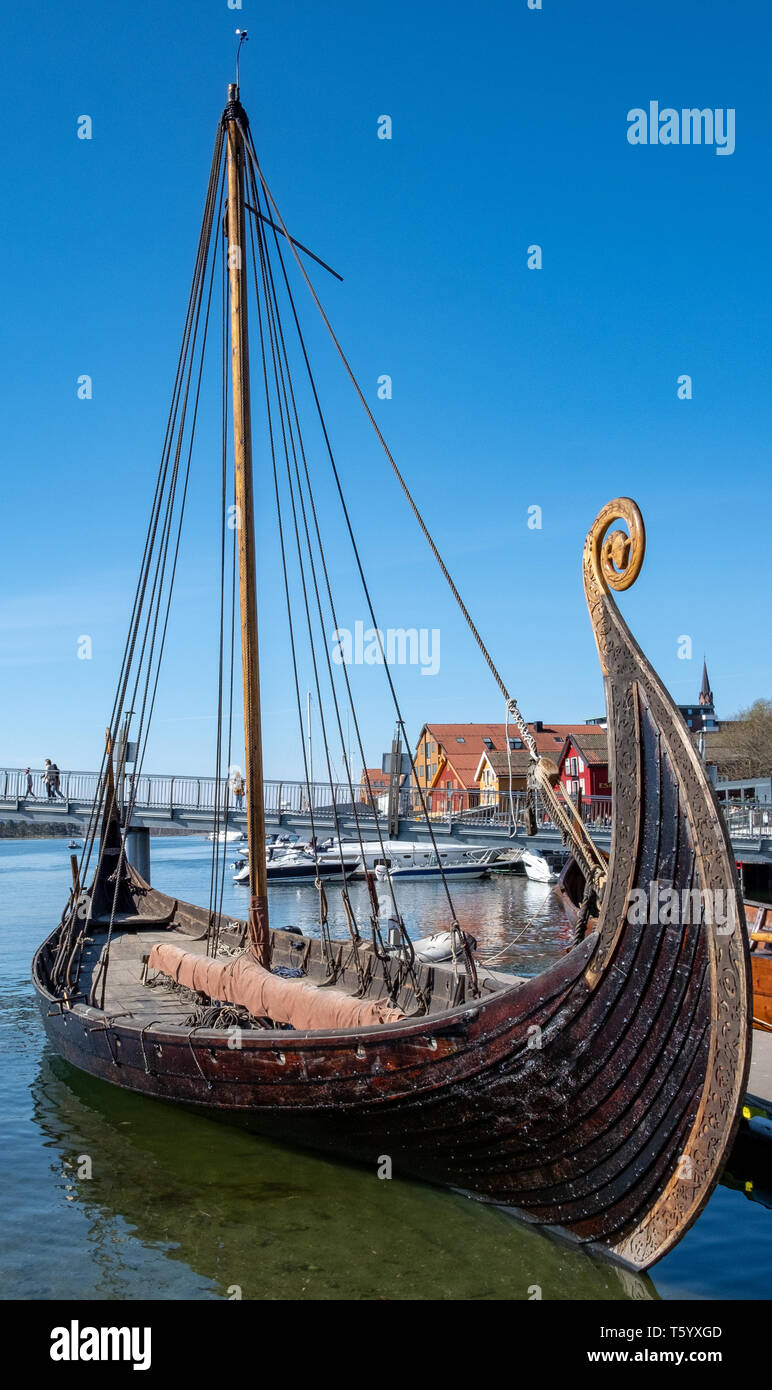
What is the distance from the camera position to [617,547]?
6.28m

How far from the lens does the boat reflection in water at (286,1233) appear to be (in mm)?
6883

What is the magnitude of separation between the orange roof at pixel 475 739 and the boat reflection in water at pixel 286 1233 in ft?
173

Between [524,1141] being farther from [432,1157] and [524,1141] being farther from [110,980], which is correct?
[110,980]

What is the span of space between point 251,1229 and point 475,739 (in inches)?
2352

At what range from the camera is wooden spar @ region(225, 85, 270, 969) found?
10.7m

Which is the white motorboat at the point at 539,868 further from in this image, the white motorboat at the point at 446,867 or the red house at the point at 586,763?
the red house at the point at 586,763

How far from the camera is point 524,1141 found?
6.98 meters

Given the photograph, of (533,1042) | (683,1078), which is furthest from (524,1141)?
(683,1078)

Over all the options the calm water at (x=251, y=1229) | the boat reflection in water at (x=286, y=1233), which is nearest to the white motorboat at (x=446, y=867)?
the calm water at (x=251, y=1229)

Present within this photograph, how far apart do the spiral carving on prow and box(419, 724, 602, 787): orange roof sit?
55.1 m

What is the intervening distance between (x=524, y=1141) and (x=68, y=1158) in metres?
5.27

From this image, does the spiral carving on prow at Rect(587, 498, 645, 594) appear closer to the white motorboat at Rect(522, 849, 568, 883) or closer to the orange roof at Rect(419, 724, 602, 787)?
A: the white motorboat at Rect(522, 849, 568, 883)
